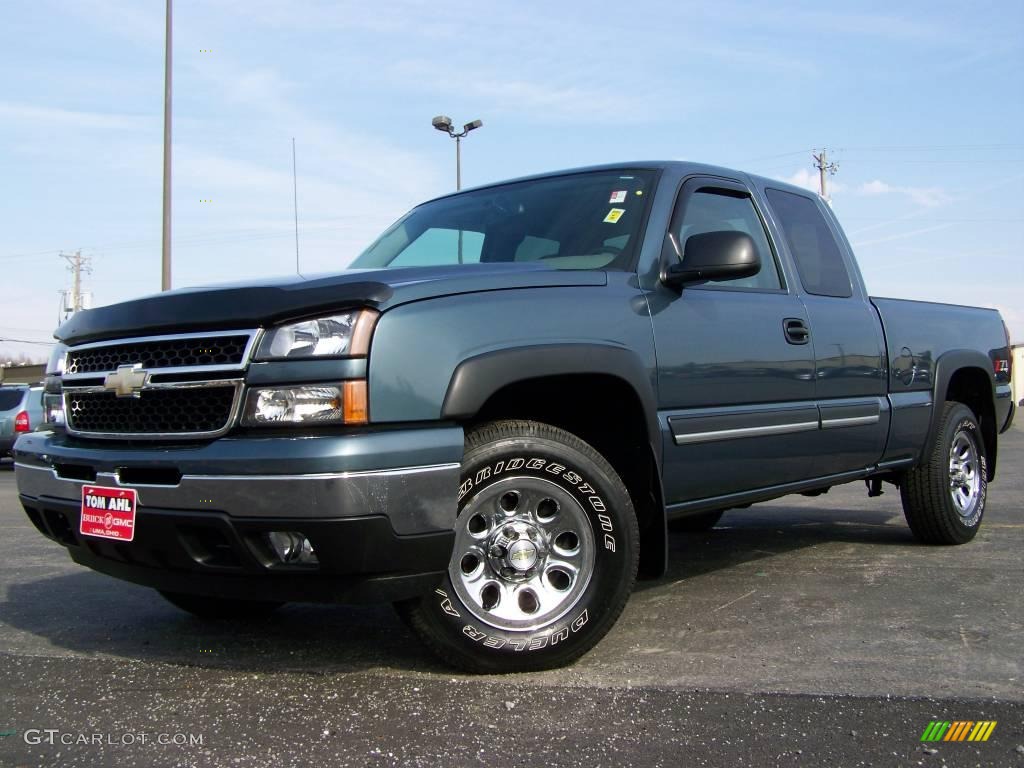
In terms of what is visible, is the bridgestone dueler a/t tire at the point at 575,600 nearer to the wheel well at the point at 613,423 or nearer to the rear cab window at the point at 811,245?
the wheel well at the point at 613,423

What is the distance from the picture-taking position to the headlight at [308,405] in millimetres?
2820

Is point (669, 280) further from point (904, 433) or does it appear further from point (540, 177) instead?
point (904, 433)

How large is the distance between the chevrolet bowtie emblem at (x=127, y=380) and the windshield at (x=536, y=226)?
146 cm

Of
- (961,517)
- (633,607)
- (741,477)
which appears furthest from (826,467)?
(961,517)

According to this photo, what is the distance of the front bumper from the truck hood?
14.7 inches

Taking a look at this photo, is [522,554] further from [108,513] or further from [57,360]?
[57,360]

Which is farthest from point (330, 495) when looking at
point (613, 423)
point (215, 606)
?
point (215, 606)

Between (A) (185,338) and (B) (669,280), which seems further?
(B) (669,280)

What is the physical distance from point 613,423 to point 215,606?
6.02 ft

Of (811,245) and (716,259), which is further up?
(811,245)

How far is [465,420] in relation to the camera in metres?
3.14

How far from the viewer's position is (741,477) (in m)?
4.12

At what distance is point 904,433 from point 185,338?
12.5 feet

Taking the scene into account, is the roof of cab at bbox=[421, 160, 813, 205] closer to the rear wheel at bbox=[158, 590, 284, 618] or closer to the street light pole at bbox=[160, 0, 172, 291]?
the rear wheel at bbox=[158, 590, 284, 618]
